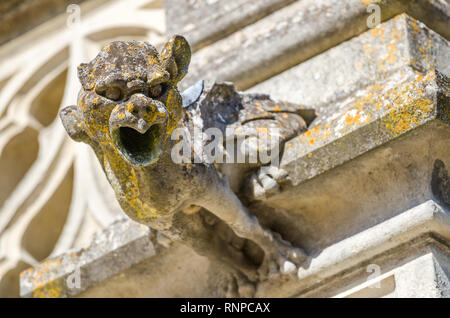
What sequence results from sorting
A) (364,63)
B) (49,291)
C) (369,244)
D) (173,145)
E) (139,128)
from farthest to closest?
1. (49,291)
2. (364,63)
3. (369,244)
4. (173,145)
5. (139,128)

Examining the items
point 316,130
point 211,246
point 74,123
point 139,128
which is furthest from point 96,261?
point 139,128

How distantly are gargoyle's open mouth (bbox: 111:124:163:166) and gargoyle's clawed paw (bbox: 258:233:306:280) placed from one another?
578mm

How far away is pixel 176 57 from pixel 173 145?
200 mm

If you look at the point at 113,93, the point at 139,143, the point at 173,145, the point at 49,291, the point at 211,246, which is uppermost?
the point at 113,93

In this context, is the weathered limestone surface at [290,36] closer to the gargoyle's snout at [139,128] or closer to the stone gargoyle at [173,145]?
the stone gargoyle at [173,145]

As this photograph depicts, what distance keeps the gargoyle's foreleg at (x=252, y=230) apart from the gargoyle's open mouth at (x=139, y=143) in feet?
0.91

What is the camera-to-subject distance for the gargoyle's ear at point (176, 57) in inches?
98.9

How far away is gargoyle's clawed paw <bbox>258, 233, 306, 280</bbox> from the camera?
2902 millimetres

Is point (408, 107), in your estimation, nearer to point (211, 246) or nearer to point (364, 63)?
point (364, 63)

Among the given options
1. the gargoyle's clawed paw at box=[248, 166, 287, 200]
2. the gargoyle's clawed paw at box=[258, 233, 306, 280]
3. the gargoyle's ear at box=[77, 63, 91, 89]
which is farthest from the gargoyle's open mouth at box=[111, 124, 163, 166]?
the gargoyle's clawed paw at box=[258, 233, 306, 280]

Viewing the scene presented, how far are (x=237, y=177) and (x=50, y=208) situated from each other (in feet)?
4.29

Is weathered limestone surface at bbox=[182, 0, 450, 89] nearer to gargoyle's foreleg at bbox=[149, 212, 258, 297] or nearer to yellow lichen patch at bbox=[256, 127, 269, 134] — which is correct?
yellow lichen patch at bbox=[256, 127, 269, 134]

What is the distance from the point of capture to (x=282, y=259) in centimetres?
291
